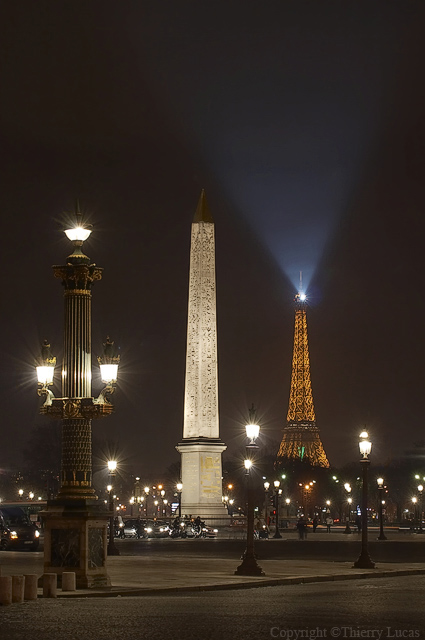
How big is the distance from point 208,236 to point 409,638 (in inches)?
2135

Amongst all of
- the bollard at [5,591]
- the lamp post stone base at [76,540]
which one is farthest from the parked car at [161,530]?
the bollard at [5,591]

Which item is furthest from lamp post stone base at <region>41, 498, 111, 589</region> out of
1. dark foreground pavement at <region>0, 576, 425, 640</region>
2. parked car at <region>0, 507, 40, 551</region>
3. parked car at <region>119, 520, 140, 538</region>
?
parked car at <region>119, 520, 140, 538</region>

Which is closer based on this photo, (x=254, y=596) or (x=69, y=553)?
(x=254, y=596)

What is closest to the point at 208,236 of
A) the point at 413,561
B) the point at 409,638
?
the point at 413,561

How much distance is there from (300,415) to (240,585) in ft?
448

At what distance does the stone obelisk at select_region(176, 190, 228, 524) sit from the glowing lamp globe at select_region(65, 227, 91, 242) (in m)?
41.7

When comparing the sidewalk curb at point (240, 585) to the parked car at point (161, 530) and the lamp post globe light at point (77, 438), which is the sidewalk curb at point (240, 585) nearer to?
the lamp post globe light at point (77, 438)

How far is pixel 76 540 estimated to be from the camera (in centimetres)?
2397

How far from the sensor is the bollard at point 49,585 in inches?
857

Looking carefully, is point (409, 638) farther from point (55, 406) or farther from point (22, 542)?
point (22, 542)

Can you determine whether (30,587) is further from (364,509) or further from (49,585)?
(364,509)

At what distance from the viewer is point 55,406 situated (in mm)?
24531

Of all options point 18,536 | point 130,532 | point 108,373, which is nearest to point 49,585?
point 108,373

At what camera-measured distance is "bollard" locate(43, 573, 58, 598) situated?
857 inches
